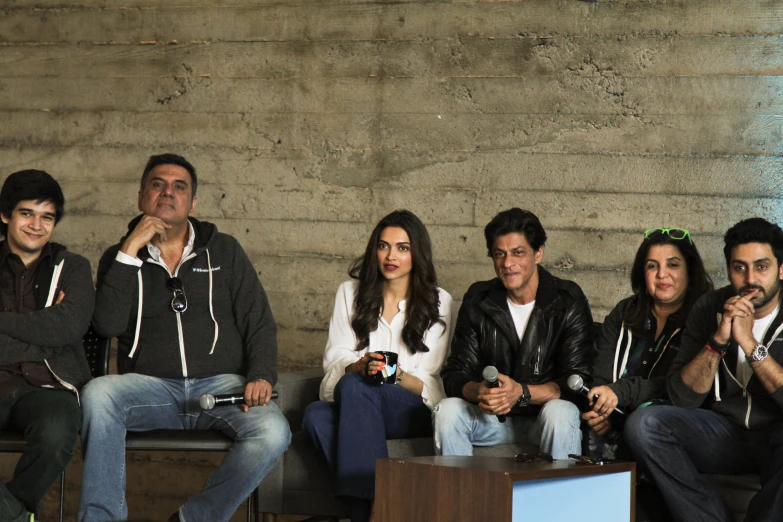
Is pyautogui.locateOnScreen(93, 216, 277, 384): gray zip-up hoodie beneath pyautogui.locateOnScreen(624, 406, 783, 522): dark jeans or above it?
above

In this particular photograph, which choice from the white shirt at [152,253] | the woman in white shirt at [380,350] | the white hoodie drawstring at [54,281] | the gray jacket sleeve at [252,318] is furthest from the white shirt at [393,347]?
the white hoodie drawstring at [54,281]

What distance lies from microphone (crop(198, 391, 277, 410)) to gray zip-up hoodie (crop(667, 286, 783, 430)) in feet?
4.70

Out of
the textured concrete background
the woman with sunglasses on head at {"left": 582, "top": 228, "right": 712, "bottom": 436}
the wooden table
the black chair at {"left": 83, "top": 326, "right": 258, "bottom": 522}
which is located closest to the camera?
the wooden table

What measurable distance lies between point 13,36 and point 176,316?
7.07 feet

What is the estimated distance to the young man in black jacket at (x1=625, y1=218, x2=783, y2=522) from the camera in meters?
3.05

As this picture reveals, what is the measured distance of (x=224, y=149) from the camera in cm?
464

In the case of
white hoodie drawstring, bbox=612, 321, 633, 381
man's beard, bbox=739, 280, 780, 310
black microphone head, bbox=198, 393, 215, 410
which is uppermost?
man's beard, bbox=739, 280, 780, 310

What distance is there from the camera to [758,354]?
3035mm

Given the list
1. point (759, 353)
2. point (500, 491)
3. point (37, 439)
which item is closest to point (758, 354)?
point (759, 353)

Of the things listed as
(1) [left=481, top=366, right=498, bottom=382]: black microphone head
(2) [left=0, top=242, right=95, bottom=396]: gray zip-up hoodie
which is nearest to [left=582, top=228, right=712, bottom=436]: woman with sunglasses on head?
(1) [left=481, top=366, right=498, bottom=382]: black microphone head

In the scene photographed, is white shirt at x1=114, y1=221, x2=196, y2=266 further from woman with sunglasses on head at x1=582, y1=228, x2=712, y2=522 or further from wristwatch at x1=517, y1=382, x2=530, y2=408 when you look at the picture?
woman with sunglasses on head at x1=582, y1=228, x2=712, y2=522

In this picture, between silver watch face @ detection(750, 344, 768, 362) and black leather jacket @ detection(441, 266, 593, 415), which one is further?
black leather jacket @ detection(441, 266, 593, 415)

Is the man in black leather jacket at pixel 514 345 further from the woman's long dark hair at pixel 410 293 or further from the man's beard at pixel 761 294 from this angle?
the man's beard at pixel 761 294

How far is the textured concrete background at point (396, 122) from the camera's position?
408cm
